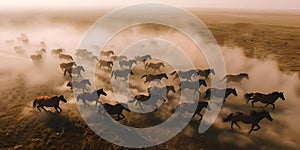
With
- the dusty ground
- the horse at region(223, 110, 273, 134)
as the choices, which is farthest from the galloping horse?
the horse at region(223, 110, 273, 134)

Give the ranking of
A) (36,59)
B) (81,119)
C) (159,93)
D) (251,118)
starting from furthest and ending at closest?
(36,59) → (159,93) → (81,119) → (251,118)

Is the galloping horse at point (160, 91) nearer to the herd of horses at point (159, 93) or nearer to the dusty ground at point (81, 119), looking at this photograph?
the herd of horses at point (159, 93)

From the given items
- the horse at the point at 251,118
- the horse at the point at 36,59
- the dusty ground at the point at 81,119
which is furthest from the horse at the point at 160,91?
the horse at the point at 36,59

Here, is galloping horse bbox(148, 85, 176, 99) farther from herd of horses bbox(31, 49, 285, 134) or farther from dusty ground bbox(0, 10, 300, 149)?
dusty ground bbox(0, 10, 300, 149)

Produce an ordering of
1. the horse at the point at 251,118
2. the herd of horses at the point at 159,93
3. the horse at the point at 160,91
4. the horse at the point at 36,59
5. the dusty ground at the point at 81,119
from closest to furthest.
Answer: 1. the dusty ground at the point at 81,119
2. the horse at the point at 251,118
3. the herd of horses at the point at 159,93
4. the horse at the point at 160,91
5. the horse at the point at 36,59

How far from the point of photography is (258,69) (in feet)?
76.5

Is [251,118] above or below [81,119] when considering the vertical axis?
above

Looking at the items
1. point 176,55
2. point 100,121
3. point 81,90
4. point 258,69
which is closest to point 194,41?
point 176,55

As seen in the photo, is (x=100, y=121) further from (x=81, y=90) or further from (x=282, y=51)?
(x=282, y=51)

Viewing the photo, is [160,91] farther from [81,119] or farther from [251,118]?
[251,118]

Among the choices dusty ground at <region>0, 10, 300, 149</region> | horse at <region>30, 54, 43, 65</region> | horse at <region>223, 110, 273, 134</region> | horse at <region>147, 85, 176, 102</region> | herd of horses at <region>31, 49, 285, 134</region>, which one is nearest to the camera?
dusty ground at <region>0, 10, 300, 149</region>

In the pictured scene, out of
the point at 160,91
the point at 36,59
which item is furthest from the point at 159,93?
the point at 36,59

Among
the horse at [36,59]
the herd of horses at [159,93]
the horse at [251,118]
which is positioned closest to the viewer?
the horse at [251,118]

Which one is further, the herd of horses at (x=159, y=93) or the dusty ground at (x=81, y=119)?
the herd of horses at (x=159, y=93)
